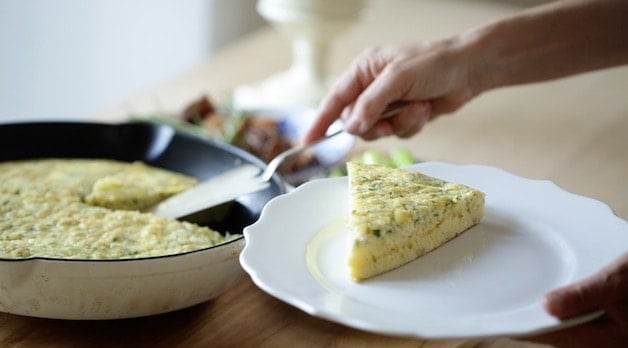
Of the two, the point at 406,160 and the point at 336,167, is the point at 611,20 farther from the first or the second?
the point at 336,167

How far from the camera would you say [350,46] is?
3.21 meters

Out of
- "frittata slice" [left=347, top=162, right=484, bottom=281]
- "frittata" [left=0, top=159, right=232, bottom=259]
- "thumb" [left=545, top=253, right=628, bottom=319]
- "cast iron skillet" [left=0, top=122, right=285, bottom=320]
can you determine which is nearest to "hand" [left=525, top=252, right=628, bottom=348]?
"thumb" [left=545, top=253, right=628, bottom=319]

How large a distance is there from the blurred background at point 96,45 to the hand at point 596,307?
257 cm

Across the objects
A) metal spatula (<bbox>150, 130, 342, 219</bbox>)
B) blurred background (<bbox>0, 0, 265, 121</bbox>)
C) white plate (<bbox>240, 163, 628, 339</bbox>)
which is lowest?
blurred background (<bbox>0, 0, 265, 121</bbox>)

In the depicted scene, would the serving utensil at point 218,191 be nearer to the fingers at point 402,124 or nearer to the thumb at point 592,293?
the fingers at point 402,124

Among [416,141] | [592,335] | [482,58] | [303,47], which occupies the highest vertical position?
[482,58]

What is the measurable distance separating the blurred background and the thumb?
266cm

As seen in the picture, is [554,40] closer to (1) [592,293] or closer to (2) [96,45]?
(1) [592,293]

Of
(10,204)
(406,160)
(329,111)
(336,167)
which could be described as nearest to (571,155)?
(406,160)

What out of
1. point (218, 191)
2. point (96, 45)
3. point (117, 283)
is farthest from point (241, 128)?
point (96, 45)

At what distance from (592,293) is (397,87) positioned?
76 cm

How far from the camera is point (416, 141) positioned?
2.43 meters

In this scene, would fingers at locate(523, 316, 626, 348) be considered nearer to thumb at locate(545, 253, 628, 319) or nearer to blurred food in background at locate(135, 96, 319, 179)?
thumb at locate(545, 253, 628, 319)

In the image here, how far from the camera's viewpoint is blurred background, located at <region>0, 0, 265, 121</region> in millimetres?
3617
